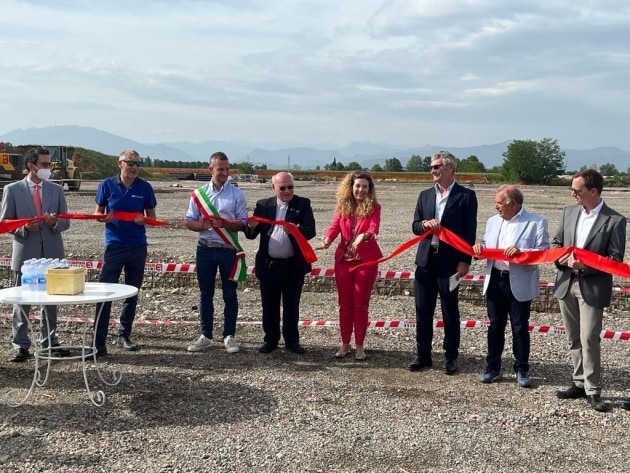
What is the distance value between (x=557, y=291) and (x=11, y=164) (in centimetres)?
4041

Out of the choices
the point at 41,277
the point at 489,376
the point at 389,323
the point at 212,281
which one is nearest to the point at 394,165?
the point at 389,323

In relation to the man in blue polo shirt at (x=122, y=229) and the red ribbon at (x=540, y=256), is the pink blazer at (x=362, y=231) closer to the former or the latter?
the red ribbon at (x=540, y=256)

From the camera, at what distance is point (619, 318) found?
31.8 ft

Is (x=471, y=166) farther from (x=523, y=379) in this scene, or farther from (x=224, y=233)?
(x=523, y=379)

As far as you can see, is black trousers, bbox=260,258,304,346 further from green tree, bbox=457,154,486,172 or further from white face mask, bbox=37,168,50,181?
green tree, bbox=457,154,486,172

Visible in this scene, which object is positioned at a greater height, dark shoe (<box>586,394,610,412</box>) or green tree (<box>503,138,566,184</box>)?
green tree (<box>503,138,566,184</box>)

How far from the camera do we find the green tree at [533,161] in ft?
336

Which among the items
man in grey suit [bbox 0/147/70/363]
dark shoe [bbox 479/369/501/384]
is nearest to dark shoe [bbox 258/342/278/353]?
man in grey suit [bbox 0/147/70/363]

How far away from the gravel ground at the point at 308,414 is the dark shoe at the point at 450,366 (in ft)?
0.34

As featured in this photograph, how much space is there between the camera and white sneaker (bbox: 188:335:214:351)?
7.42 m

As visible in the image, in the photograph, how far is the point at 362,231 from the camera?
7.05 m

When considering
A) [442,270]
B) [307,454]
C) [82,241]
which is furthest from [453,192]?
[82,241]

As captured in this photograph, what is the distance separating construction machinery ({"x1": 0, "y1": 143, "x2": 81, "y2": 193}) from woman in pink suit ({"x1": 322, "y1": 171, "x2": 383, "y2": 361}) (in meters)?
33.8

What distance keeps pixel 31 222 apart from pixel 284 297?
2.90 meters
